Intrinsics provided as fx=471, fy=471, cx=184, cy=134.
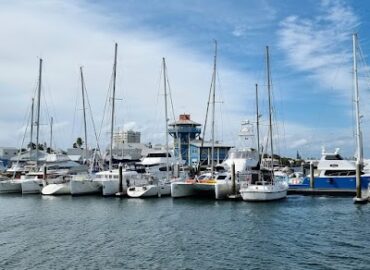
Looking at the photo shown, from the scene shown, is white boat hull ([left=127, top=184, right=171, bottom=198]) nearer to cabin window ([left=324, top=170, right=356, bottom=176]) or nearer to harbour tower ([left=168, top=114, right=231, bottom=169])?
cabin window ([left=324, top=170, right=356, bottom=176])

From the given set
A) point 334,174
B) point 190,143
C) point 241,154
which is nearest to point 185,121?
point 190,143

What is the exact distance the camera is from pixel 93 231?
29.5 meters

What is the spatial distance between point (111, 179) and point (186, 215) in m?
19.0

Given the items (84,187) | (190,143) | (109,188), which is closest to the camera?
(109,188)

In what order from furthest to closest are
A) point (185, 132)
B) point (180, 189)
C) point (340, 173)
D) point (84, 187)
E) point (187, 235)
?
1. point (185, 132)
2. point (84, 187)
3. point (340, 173)
4. point (180, 189)
5. point (187, 235)

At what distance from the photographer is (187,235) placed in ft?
90.6

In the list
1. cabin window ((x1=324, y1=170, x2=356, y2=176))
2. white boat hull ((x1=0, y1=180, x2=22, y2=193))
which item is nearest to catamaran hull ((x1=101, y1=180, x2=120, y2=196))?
white boat hull ((x1=0, y1=180, x2=22, y2=193))

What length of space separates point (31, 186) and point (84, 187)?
28.5 ft

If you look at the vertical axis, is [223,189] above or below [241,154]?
below

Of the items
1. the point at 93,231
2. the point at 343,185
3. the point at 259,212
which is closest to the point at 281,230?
the point at 259,212

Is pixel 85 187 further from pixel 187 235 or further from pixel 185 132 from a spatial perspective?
pixel 185 132

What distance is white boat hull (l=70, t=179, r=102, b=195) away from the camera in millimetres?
53094

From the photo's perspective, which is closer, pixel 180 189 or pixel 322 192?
pixel 180 189

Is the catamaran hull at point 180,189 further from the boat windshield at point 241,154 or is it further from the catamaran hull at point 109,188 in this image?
the boat windshield at point 241,154
